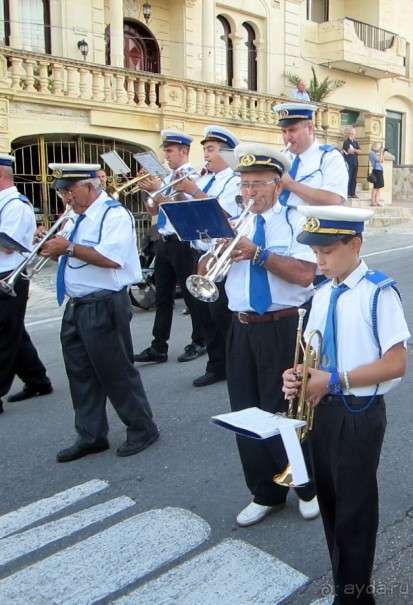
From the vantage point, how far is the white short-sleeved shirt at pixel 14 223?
5.09 meters

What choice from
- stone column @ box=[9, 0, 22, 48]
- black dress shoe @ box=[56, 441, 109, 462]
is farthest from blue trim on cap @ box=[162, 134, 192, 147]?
stone column @ box=[9, 0, 22, 48]

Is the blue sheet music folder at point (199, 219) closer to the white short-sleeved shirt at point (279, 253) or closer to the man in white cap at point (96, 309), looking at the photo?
the white short-sleeved shirt at point (279, 253)

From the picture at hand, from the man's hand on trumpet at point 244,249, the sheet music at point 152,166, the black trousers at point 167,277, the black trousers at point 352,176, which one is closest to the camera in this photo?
the man's hand on trumpet at point 244,249

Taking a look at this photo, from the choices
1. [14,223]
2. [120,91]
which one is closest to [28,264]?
[14,223]

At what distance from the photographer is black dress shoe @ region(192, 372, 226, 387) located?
19.2 ft

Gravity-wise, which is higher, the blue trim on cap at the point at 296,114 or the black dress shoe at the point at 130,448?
the blue trim on cap at the point at 296,114

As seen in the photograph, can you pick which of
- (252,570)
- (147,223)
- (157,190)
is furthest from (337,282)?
(147,223)

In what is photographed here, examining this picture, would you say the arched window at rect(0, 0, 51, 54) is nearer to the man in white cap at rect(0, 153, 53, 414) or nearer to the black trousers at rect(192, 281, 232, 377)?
the man in white cap at rect(0, 153, 53, 414)

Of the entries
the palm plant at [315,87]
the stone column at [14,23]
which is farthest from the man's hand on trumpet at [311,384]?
the palm plant at [315,87]

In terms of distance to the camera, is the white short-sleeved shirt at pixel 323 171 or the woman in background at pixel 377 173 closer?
the white short-sleeved shirt at pixel 323 171

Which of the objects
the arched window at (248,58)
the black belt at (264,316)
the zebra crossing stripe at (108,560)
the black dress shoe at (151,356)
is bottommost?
the zebra crossing stripe at (108,560)

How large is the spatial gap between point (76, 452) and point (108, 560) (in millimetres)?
1286

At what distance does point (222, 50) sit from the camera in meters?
23.3

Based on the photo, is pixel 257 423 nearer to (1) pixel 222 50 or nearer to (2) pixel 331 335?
(2) pixel 331 335
